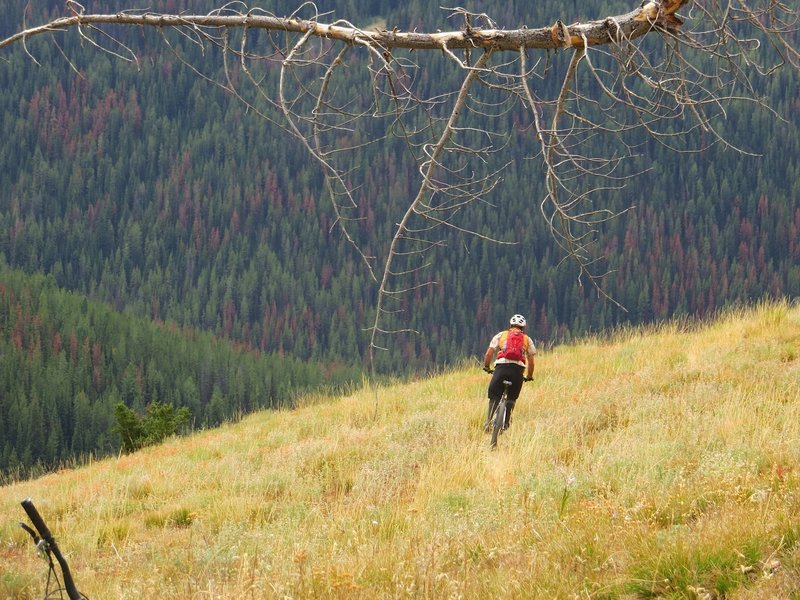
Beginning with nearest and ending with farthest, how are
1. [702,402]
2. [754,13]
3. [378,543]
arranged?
[754,13], [378,543], [702,402]

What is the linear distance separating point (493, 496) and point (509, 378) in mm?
3872

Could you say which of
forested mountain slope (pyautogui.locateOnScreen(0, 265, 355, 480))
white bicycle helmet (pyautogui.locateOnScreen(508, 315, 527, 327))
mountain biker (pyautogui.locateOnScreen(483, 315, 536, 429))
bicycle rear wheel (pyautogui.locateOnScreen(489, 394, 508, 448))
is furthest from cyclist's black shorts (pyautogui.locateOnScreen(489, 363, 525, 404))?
forested mountain slope (pyautogui.locateOnScreen(0, 265, 355, 480))

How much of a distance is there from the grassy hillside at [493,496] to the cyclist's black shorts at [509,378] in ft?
1.58

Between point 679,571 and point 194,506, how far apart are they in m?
6.59

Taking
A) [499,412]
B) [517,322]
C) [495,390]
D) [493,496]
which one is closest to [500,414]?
[499,412]

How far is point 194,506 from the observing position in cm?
961

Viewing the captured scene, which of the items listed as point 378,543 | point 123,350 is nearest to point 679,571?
point 378,543

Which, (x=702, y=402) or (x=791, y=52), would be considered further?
(x=702, y=402)

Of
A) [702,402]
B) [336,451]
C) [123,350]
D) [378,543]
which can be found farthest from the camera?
[123,350]

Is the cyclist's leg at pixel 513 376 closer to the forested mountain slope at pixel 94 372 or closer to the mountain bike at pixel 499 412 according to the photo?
the mountain bike at pixel 499 412

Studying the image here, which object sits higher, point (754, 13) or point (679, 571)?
point (754, 13)

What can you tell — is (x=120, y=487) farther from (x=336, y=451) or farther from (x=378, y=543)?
(x=378, y=543)

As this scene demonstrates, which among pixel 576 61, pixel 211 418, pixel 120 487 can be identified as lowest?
pixel 211 418

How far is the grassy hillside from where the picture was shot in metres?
4.25
